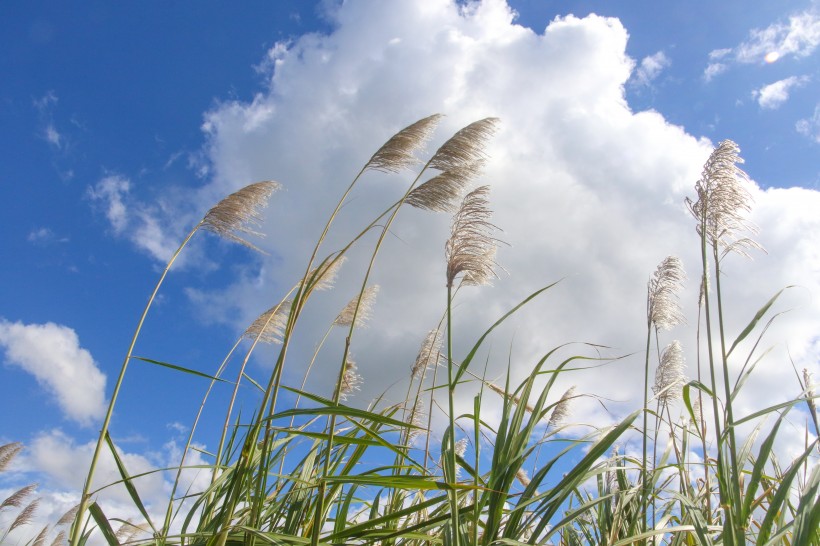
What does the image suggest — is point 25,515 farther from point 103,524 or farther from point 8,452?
point 103,524

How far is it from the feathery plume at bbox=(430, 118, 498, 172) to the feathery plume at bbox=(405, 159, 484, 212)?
77mm

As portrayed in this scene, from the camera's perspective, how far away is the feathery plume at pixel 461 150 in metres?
2.72

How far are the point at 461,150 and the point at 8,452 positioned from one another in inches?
281

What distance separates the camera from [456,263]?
7.91 ft

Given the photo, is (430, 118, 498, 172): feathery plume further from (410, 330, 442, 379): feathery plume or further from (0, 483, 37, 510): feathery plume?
(0, 483, 37, 510): feathery plume

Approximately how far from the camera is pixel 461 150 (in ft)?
8.95

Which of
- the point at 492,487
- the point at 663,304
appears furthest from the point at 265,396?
the point at 663,304

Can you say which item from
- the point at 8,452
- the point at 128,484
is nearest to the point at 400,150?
the point at 128,484

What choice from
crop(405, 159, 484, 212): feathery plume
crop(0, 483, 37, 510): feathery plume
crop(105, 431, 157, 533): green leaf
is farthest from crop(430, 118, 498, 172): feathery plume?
crop(0, 483, 37, 510): feathery plume

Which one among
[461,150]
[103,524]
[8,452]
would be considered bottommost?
[103,524]

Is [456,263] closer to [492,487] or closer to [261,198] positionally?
[492,487]

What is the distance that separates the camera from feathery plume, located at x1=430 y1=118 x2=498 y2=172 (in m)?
2.72

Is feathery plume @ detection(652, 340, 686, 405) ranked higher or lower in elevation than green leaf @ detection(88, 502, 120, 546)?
higher

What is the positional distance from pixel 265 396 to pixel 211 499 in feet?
2.82
